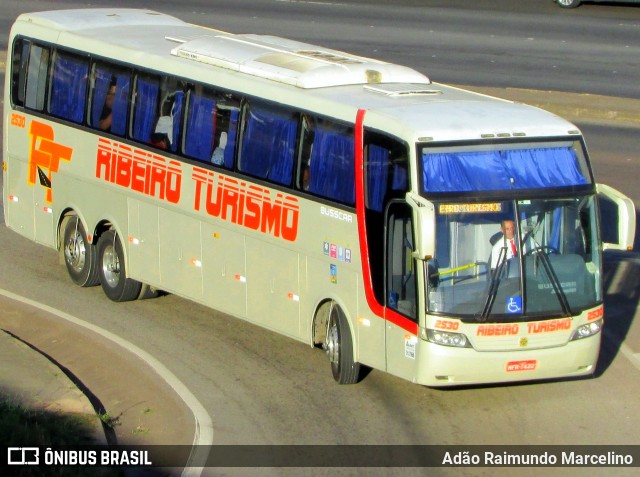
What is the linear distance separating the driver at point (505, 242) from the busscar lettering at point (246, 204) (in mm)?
2426

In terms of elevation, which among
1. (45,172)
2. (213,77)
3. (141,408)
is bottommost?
(141,408)

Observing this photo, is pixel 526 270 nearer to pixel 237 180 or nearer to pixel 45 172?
pixel 237 180

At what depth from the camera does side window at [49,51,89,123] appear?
601 inches

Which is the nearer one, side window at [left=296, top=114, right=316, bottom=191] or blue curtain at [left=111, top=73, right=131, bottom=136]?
side window at [left=296, top=114, right=316, bottom=191]

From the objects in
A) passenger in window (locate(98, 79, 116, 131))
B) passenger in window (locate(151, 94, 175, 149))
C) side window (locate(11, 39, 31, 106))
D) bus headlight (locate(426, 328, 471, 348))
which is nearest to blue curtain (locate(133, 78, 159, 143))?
passenger in window (locate(151, 94, 175, 149))

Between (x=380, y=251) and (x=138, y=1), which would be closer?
(x=380, y=251)

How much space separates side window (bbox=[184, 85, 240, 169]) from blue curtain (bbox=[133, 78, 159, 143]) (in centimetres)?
65

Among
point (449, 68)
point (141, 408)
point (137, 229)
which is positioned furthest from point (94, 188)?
point (449, 68)

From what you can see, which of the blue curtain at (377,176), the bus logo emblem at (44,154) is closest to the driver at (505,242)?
the blue curtain at (377,176)

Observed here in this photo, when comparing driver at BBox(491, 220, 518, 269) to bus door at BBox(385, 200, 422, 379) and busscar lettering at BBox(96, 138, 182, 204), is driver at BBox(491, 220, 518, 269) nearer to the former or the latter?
bus door at BBox(385, 200, 422, 379)

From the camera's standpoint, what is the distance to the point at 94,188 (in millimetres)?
15117

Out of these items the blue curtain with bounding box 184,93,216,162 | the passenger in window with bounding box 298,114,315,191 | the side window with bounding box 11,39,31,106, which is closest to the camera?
the passenger in window with bounding box 298,114,315,191

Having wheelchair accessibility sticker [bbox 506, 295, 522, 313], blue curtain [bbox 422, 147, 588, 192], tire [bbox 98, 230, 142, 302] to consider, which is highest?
blue curtain [bbox 422, 147, 588, 192]

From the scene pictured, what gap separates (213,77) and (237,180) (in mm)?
1259
